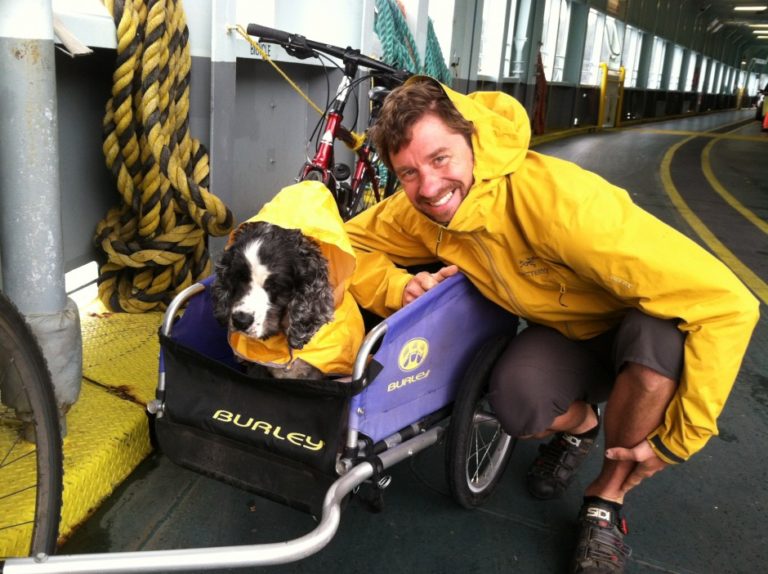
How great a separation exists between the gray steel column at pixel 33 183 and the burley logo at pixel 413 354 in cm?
104

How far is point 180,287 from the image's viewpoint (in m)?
3.35

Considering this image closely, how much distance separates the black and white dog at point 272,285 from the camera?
6.06ft

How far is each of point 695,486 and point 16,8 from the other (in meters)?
2.52

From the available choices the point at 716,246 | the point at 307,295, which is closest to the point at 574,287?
the point at 307,295

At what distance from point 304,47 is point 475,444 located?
1958 mm

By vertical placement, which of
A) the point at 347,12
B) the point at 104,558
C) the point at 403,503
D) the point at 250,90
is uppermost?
the point at 347,12

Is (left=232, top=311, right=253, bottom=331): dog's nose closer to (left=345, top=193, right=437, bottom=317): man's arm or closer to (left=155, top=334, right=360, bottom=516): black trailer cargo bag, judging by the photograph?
(left=155, top=334, right=360, bottom=516): black trailer cargo bag

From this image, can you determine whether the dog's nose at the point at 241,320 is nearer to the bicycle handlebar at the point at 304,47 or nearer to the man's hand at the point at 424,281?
the man's hand at the point at 424,281

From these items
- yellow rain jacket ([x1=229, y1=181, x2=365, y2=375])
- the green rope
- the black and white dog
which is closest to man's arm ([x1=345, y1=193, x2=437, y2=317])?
yellow rain jacket ([x1=229, y1=181, x2=365, y2=375])

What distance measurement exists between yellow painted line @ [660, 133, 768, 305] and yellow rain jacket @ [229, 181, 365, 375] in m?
3.31

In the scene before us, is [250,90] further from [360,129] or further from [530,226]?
[530,226]

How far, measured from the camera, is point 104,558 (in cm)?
151

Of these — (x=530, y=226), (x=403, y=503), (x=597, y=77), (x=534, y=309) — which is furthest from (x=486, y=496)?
(x=597, y=77)

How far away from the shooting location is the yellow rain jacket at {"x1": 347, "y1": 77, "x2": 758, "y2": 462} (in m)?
1.83
